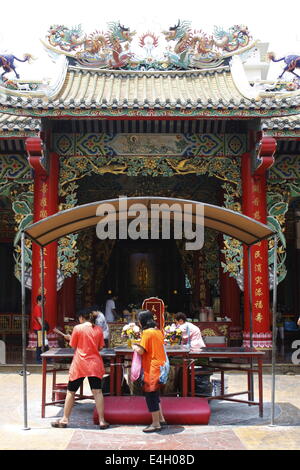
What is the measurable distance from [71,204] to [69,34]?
5538 millimetres

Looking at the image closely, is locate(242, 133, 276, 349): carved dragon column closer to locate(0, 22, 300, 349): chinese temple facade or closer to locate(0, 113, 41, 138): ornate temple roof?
locate(0, 22, 300, 349): chinese temple facade

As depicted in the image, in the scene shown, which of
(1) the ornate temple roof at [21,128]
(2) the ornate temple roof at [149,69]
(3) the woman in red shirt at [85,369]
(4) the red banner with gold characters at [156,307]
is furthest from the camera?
(2) the ornate temple roof at [149,69]

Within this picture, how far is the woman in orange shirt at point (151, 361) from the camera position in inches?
230

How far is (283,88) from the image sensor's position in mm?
12797

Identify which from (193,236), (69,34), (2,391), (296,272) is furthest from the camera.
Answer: (296,272)

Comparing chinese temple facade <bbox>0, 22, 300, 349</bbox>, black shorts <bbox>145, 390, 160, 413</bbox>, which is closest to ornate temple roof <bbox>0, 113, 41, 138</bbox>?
chinese temple facade <bbox>0, 22, 300, 349</bbox>

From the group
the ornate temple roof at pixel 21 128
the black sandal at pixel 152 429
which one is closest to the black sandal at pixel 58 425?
the black sandal at pixel 152 429

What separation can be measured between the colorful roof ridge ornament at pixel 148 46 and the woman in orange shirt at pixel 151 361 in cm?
994

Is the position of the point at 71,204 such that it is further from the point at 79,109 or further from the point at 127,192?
the point at 127,192

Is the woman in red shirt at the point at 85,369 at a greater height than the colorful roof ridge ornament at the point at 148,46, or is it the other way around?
the colorful roof ridge ornament at the point at 148,46

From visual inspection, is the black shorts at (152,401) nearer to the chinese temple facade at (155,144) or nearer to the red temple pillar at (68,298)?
the chinese temple facade at (155,144)

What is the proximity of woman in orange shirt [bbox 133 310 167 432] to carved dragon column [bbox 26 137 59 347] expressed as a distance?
5342mm

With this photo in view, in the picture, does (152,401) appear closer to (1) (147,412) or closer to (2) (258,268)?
(1) (147,412)
